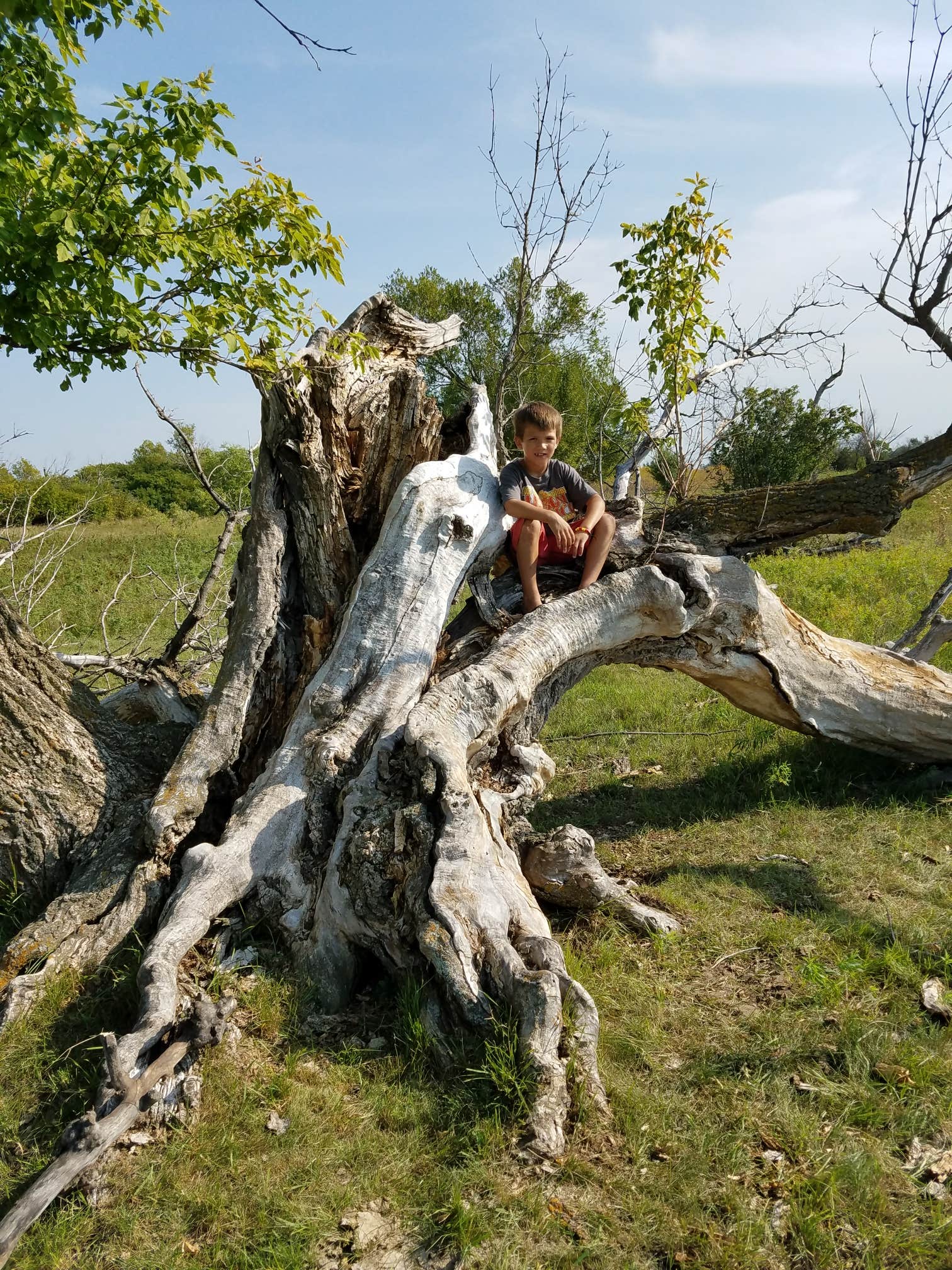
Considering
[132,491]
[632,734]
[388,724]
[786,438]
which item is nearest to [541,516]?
[388,724]

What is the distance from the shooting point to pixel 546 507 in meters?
5.38

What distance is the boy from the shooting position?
16.7 feet

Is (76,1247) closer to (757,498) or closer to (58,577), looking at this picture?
(757,498)

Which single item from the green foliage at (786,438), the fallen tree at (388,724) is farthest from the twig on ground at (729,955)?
the green foliage at (786,438)

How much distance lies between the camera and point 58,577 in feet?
54.0

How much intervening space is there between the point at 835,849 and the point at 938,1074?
2.13m

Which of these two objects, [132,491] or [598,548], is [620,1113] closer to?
[598,548]

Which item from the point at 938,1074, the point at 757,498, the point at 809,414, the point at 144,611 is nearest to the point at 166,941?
the point at 938,1074

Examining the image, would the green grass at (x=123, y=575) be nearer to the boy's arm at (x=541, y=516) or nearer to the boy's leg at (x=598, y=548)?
the boy's arm at (x=541, y=516)

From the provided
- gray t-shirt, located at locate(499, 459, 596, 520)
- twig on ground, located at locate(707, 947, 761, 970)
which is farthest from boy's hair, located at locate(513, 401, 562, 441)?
twig on ground, located at locate(707, 947, 761, 970)

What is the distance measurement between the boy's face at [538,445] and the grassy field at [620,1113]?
8.83ft

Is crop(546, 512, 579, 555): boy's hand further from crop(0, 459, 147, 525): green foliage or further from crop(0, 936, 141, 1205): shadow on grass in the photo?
crop(0, 459, 147, 525): green foliage

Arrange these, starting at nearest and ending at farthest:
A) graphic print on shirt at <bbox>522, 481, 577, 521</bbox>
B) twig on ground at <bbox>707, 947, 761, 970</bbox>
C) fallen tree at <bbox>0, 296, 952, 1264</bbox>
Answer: fallen tree at <bbox>0, 296, 952, 1264</bbox> < twig on ground at <bbox>707, 947, 761, 970</bbox> < graphic print on shirt at <bbox>522, 481, 577, 521</bbox>

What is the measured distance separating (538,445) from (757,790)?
3150 mm
